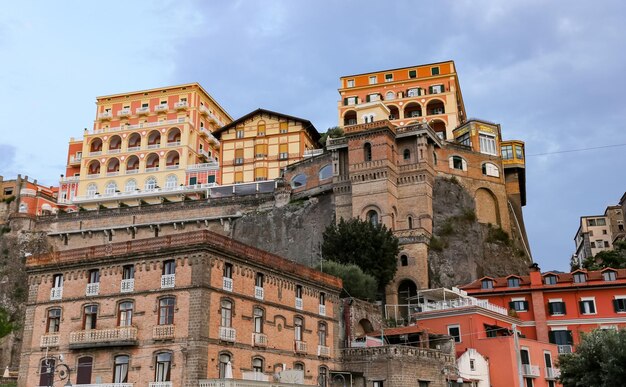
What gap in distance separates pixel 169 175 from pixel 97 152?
13204mm

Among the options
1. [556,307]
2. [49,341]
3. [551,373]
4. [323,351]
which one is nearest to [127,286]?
[49,341]

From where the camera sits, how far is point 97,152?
102812 millimetres

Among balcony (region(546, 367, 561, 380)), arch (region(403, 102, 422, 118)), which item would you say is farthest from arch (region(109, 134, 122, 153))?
balcony (region(546, 367, 561, 380))

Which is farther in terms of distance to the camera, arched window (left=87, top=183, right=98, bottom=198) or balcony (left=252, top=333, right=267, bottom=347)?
arched window (left=87, top=183, right=98, bottom=198)

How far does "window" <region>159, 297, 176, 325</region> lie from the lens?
1429 inches

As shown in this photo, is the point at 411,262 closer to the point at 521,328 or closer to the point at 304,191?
the point at 521,328

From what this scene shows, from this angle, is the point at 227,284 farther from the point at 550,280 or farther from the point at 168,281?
the point at 550,280

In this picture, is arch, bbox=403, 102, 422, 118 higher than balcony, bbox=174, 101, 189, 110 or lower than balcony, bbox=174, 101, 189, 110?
lower

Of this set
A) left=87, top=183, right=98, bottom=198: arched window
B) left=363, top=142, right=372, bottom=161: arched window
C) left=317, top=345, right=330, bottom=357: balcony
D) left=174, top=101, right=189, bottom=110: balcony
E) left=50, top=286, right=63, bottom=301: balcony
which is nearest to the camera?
left=50, top=286, right=63, bottom=301: balcony

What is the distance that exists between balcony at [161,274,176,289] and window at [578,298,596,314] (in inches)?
1484

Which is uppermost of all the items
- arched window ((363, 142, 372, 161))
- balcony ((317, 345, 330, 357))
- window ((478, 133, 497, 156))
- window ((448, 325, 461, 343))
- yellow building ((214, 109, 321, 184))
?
yellow building ((214, 109, 321, 184))

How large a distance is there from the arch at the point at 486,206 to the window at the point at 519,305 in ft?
59.2

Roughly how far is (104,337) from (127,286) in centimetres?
297

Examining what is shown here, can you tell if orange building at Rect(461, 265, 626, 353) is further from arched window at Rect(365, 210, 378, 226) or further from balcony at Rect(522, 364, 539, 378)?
arched window at Rect(365, 210, 378, 226)
